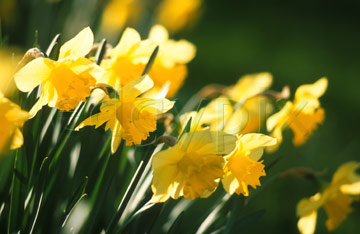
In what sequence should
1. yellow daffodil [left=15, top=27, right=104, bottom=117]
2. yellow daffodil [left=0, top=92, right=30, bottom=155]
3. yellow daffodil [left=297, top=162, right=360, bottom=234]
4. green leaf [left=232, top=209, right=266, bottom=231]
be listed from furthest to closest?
1. yellow daffodil [left=297, top=162, right=360, bottom=234]
2. green leaf [left=232, top=209, right=266, bottom=231]
3. yellow daffodil [left=15, top=27, right=104, bottom=117]
4. yellow daffodil [left=0, top=92, right=30, bottom=155]

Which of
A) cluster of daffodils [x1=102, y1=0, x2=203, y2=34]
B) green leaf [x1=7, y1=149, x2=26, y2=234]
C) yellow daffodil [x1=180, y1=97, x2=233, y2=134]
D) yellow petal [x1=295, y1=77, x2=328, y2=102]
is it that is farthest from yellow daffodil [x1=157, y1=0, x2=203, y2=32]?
green leaf [x1=7, y1=149, x2=26, y2=234]

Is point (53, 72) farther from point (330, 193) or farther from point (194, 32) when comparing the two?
point (194, 32)

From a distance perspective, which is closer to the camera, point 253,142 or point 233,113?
point 253,142

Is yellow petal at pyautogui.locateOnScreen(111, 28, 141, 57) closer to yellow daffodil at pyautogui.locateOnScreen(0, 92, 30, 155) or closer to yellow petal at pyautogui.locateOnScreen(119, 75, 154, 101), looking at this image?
yellow petal at pyautogui.locateOnScreen(119, 75, 154, 101)

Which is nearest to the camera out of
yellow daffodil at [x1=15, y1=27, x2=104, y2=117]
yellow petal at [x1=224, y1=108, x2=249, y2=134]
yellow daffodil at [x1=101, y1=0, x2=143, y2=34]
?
yellow daffodil at [x1=15, y1=27, x2=104, y2=117]

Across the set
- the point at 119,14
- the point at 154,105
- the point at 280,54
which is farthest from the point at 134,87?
the point at 280,54

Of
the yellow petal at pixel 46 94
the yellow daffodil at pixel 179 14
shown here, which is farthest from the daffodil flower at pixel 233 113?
the yellow daffodil at pixel 179 14

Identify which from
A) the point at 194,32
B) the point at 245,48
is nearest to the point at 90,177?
the point at 245,48

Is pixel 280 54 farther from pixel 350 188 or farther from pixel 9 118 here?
pixel 9 118
